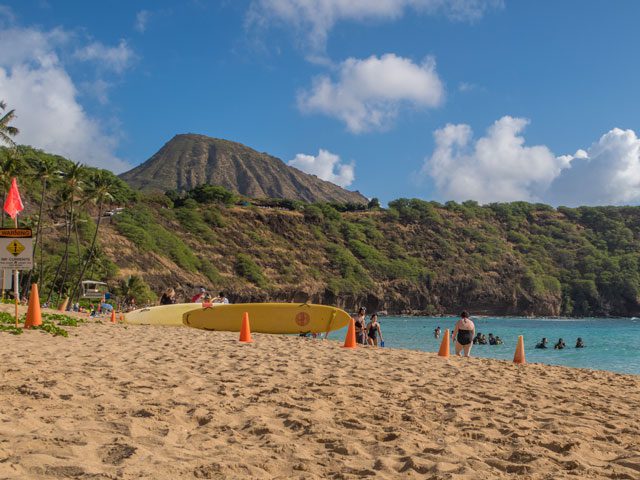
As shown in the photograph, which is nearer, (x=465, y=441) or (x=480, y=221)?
(x=465, y=441)

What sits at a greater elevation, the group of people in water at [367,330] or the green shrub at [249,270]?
the green shrub at [249,270]

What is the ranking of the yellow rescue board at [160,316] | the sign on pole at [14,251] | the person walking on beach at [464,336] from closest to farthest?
1. the sign on pole at [14,251]
2. the person walking on beach at [464,336]
3. the yellow rescue board at [160,316]

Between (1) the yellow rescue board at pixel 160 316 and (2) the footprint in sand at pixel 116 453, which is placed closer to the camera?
(2) the footprint in sand at pixel 116 453

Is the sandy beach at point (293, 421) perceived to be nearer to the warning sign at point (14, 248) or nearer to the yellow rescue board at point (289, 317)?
the warning sign at point (14, 248)

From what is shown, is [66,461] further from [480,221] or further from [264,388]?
[480,221]

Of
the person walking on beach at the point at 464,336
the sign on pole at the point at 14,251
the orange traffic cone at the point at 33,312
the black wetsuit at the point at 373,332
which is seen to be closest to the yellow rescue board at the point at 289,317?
the black wetsuit at the point at 373,332

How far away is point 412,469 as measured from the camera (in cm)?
411

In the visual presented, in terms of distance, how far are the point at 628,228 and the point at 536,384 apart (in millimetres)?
116517

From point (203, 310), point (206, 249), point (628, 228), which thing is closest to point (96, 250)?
point (206, 249)

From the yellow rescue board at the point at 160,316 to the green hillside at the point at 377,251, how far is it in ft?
123

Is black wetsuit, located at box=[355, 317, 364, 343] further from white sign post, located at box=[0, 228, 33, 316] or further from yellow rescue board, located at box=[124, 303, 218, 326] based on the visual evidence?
white sign post, located at box=[0, 228, 33, 316]

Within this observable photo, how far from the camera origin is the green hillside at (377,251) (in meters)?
68.1

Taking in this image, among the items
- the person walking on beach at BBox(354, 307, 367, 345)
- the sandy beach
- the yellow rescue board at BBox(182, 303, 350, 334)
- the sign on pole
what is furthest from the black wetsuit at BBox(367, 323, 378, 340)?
the sign on pole

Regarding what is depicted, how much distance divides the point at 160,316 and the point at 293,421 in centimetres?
1608
